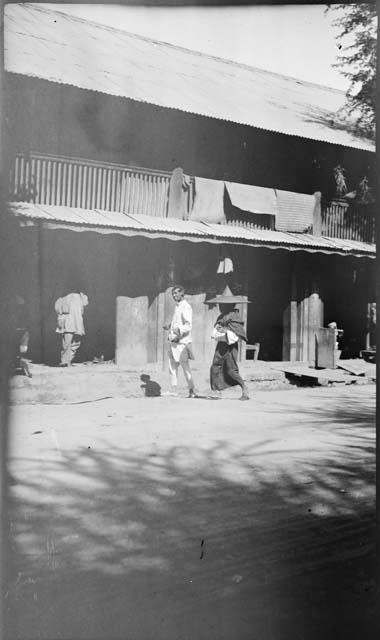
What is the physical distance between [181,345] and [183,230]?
6.54 feet

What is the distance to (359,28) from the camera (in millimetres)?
3414

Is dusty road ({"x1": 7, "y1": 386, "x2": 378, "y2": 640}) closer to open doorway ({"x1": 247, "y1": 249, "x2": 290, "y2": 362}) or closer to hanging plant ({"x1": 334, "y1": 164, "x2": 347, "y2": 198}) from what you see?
hanging plant ({"x1": 334, "y1": 164, "x2": 347, "y2": 198})

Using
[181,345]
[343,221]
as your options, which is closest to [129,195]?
[181,345]

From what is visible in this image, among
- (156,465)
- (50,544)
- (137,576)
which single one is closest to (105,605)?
(137,576)

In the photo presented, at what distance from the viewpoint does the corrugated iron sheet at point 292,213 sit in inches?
422

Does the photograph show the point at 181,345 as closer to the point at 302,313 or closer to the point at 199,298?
the point at 199,298

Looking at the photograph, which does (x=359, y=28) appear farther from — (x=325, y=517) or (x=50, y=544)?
(x=50, y=544)

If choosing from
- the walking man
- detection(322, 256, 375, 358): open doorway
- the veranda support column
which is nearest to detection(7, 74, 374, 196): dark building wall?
detection(322, 256, 375, 358): open doorway

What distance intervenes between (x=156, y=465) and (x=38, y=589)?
2048mm

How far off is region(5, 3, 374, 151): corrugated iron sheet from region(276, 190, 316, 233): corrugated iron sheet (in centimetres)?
132

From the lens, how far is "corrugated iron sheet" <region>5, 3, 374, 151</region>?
432 cm

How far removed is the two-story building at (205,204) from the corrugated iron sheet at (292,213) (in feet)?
0.07

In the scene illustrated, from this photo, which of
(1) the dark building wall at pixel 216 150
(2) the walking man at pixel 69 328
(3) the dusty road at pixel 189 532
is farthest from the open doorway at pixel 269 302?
(3) the dusty road at pixel 189 532

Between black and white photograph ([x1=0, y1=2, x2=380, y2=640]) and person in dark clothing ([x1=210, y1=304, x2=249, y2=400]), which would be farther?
person in dark clothing ([x1=210, y1=304, x2=249, y2=400])
